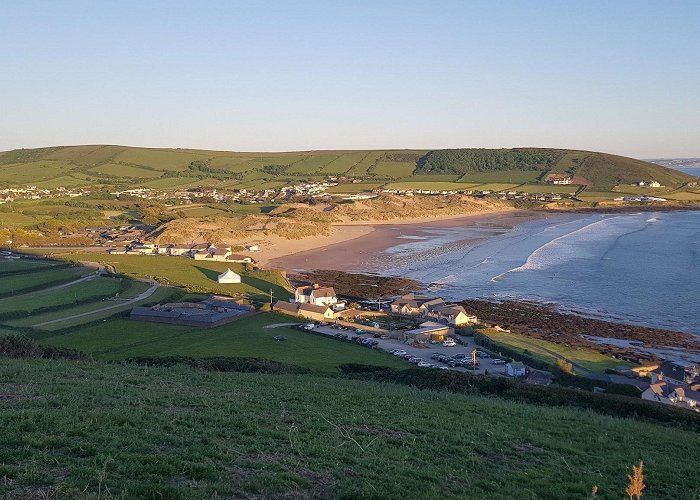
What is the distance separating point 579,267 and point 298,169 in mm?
139080

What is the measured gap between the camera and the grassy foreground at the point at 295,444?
7.27m

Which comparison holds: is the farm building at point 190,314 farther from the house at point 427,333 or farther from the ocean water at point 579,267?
the ocean water at point 579,267

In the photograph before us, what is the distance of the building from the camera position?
39938mm

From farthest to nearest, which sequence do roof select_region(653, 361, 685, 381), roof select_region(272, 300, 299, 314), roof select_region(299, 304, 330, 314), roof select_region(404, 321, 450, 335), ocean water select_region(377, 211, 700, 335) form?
1. ocean water select_region(377, 211, 700, 335)
2. roof select_region(272, 300, 299, 314)
3. roof select_region(299, 304, 330, 314)
4. roof select_region(404, 321, 450, 335)
5. roof select_region(653, 361, 685, 381)

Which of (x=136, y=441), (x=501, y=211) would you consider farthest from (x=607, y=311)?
(x=501, y=211)

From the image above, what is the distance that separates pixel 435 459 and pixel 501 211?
4559 inches

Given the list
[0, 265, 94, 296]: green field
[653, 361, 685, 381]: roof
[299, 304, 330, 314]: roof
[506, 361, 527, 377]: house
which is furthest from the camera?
[0, 265, 94, 296]: green field

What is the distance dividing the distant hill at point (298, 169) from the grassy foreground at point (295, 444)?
144 meters

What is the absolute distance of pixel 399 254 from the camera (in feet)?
230

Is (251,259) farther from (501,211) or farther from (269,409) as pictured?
(501,211)

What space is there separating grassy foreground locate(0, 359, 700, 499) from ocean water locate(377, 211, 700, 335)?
2649cm

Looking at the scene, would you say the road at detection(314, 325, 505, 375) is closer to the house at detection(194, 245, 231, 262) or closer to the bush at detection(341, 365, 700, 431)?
the bush at detection(341, 365, 700, 431)

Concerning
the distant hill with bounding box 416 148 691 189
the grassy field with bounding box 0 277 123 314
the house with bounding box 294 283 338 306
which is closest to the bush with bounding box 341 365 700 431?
the house with bounding box 294 283 338 306

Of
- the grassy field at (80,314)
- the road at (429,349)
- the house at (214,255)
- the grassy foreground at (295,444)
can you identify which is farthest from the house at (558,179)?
the grassy foreground at (295,444)
